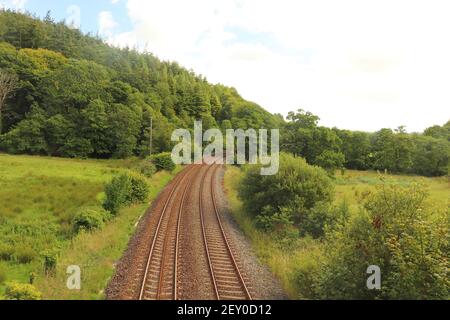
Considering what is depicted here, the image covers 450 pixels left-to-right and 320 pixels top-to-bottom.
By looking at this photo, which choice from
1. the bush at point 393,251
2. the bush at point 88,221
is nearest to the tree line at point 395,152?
the bush at point 88,221

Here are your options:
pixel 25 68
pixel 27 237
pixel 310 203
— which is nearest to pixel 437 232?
pixel 310 203

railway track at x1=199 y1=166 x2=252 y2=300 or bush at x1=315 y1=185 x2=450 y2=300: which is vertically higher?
bush at x1=315 y1=185 x2=450 y2=300

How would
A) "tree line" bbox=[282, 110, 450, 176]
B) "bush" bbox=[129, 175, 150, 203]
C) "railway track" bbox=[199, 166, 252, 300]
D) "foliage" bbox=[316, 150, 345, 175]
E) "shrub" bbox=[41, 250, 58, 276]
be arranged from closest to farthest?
1. "railway track" bbox=[199, 166, 252, 300]
2. "shrub" bbox=[41, 250, 58, 276]
3. "bush" bbox=[129, 175, 150, 203]
4. "foliage" bbox=[316, 150, 345, 175]
5. "tree line" bbox=[282, 110, 450, 176]

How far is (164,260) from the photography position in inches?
679

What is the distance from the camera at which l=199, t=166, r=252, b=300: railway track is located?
14195mm

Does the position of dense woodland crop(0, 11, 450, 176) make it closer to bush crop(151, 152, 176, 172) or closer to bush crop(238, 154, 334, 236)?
bush crop(151, 152, 176, 172)

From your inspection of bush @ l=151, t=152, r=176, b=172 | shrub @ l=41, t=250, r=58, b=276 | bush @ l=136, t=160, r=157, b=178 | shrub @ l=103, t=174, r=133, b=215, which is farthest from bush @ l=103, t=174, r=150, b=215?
bush @ l=151, t=152, r=176, b=172

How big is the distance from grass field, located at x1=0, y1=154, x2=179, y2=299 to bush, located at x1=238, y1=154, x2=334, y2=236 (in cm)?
823

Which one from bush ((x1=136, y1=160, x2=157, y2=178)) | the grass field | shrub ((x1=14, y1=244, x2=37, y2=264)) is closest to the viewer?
the grass field

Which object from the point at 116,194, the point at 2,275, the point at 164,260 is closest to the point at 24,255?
the point at 2,275

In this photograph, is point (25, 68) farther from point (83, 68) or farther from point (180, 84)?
point (180, 84)

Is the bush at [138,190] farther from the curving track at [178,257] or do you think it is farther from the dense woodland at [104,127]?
the dense woodland at [104,127]

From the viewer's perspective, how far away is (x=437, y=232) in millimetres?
10555

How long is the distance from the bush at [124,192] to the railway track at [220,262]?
5.51 meters
